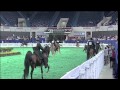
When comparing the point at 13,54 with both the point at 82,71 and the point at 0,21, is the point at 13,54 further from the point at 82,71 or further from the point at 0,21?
the point at 82,71

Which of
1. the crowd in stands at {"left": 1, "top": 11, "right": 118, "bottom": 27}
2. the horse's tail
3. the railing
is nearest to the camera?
the railing

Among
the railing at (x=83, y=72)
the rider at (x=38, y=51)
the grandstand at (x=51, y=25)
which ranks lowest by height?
the railing at (x=83, y=72)

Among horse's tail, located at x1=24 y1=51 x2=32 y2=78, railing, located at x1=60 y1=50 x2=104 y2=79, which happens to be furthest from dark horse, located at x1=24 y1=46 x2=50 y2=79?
railing, located at x1=60 y1=50 x2=104 y2=79

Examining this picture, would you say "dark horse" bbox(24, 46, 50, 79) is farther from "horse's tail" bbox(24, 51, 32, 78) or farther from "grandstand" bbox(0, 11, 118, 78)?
"grandstand" bbox(0, 11, 118, 78)

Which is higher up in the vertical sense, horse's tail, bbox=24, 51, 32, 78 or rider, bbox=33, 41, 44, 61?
rider, bbox=33, 41, 44, 61

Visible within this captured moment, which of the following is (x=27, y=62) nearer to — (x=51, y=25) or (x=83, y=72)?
(x=51, y=25)

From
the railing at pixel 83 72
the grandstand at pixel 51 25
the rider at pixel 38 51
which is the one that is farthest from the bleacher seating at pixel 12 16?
the railing at pixel 83 72

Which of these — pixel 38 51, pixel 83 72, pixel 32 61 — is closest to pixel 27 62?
pixel 32 61

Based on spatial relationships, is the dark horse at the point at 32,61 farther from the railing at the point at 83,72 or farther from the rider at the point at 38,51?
the railing at the point at 83,72

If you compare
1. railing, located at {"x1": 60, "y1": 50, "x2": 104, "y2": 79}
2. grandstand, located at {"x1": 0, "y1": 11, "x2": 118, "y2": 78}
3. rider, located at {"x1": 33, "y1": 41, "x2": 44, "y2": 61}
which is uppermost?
grandstand, located at {"x1": 0, "y1": 11, "x2": 118, "y2": 78}
